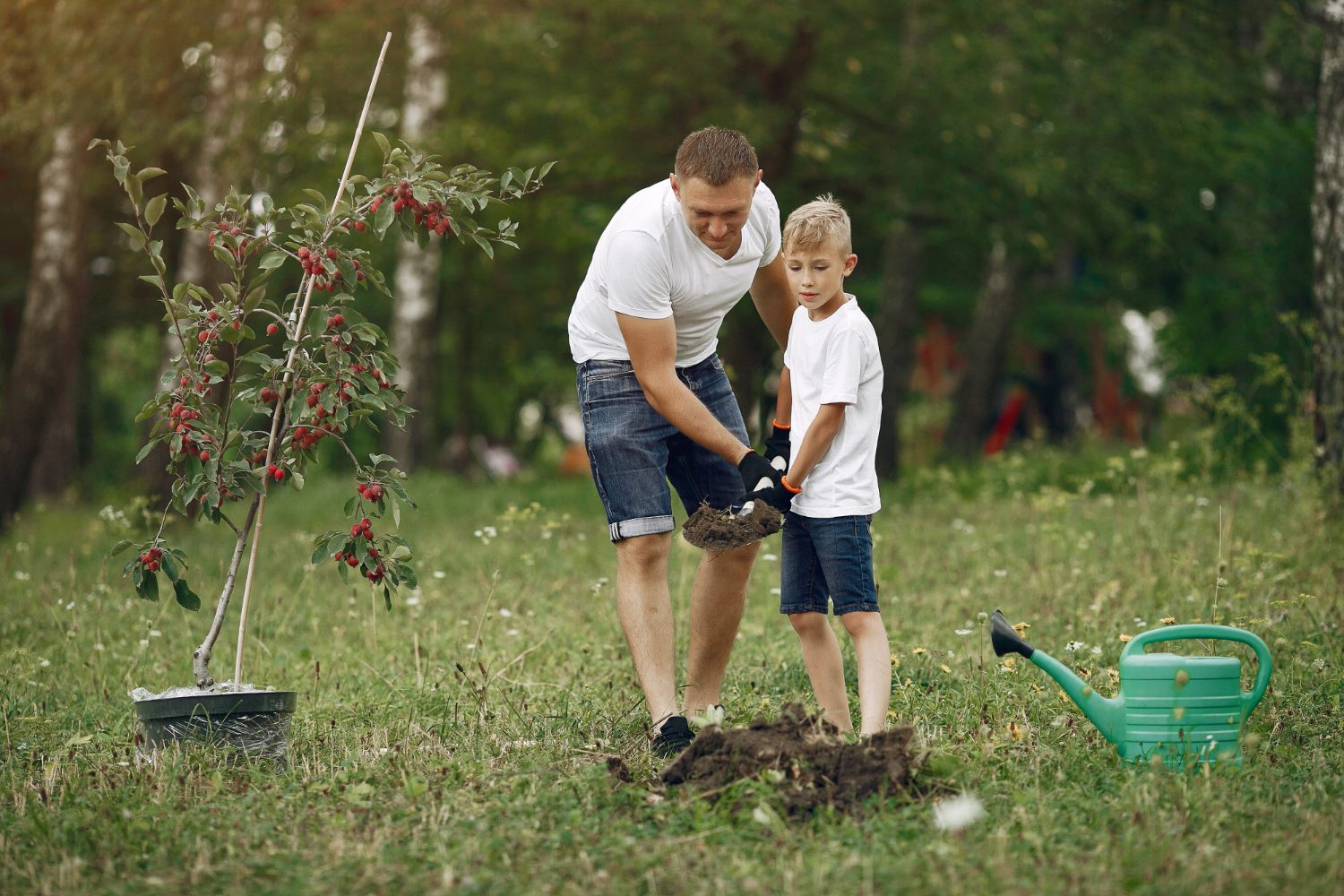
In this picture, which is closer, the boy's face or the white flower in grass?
the white flower in grass

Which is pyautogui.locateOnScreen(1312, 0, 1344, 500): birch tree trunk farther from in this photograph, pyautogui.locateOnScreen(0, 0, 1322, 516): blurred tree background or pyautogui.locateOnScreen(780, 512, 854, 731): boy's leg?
pyautogui.locateOnScreen(780, 512, 854, 731): boy's leg

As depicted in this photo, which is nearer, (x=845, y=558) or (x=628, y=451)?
(x=845, y=558)

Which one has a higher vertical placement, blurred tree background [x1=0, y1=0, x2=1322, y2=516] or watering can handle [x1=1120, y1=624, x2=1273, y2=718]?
blurred tree background [x1=0, y1=0, x2=1322, y2=516]

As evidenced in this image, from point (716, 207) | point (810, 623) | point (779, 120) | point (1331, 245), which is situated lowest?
point (810, 623)

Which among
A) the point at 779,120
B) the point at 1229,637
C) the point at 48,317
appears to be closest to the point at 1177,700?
the point at 1229,637

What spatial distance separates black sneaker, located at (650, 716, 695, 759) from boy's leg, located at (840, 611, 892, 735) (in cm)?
53

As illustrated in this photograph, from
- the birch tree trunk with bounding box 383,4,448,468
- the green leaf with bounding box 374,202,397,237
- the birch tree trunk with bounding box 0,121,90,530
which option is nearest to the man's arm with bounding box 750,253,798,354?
the green leaf with bounding box 374,202,397,237

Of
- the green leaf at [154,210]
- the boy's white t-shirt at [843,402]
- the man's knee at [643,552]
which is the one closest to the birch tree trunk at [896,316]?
the man's knee at [643,552]

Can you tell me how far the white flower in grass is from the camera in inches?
122

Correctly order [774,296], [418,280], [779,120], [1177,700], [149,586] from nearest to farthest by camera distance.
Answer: [1177,700] < [149,586] < [774,296] < [779,120] < [418,280]

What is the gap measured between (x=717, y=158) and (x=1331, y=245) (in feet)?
17.2

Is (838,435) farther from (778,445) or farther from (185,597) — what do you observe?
(185,597)

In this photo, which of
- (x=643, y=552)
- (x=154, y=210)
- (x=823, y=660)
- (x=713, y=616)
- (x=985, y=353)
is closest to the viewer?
(x=154, y=210)

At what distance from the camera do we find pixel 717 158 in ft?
13.1
